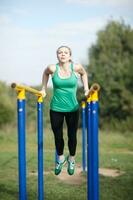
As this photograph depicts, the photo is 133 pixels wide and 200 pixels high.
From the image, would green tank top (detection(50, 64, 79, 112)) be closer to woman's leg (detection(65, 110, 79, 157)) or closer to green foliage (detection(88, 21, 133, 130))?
woman's leg (detection(65, 110, 79, 157))

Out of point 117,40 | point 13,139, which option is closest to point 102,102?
point 117,40

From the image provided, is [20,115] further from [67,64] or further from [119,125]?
[119,125]

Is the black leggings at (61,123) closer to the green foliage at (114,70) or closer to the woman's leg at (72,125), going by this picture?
the woman's leg at (72,125)

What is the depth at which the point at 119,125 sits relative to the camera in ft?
64.3

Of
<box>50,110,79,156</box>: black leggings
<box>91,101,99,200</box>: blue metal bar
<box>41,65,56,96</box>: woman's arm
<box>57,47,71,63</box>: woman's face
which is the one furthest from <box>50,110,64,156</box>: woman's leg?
<box>91,101,99,200</box>: blue metal bar

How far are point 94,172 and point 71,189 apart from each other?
2586 millimetres

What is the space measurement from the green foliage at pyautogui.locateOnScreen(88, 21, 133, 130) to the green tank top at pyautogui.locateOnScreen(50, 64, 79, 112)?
15472 mm

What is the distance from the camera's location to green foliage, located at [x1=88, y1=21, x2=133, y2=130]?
1998 cm

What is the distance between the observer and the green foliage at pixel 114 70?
787 inches

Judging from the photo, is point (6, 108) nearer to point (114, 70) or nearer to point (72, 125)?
point (114, 70)

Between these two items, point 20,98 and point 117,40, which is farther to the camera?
point 117,40

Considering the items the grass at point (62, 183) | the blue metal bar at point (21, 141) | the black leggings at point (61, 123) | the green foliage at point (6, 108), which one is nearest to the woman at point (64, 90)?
the black leggings at point (61, 123)

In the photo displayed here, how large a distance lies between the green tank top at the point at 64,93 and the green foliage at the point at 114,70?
50.8ft

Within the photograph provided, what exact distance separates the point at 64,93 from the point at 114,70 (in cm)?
1682
